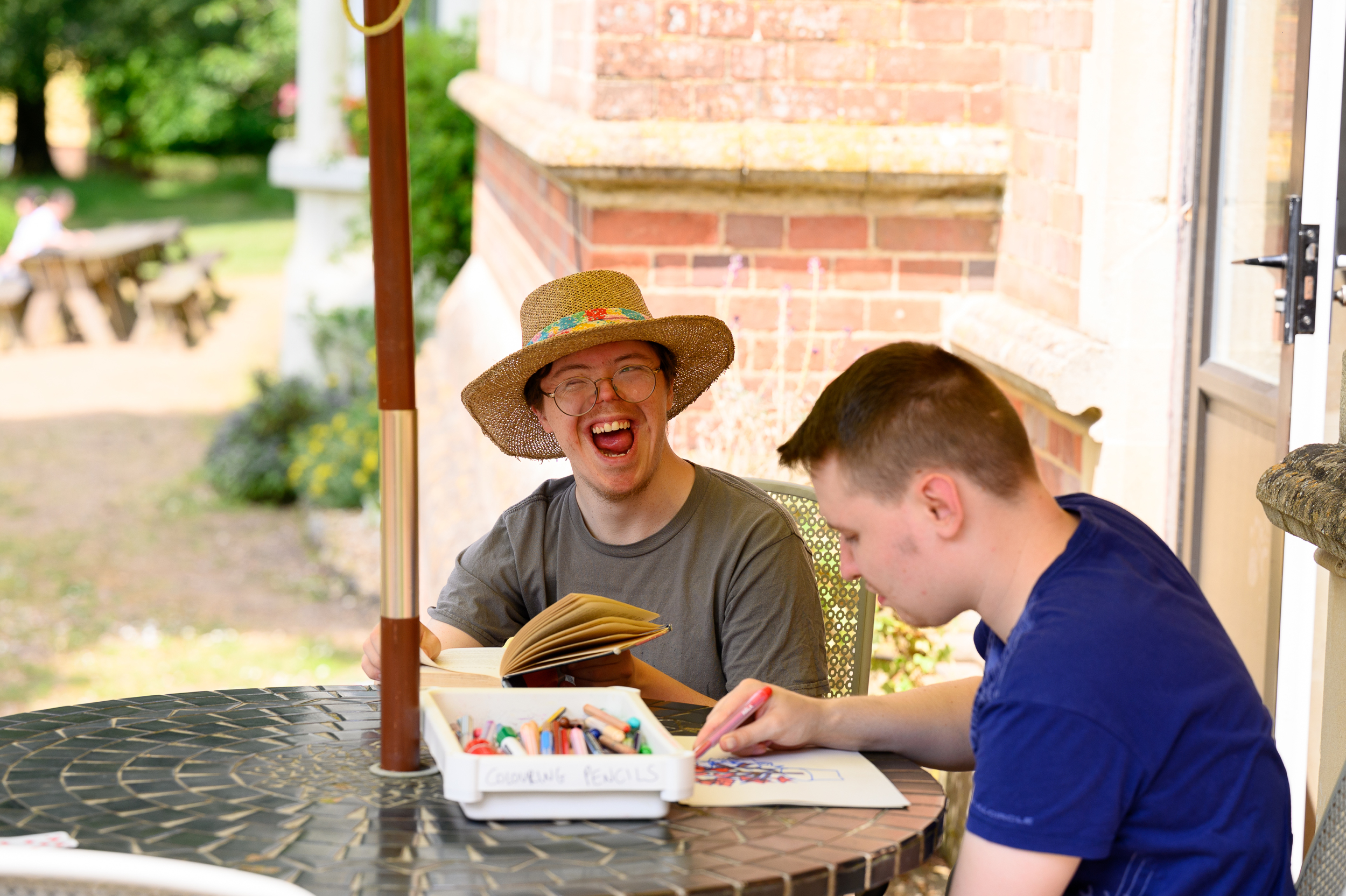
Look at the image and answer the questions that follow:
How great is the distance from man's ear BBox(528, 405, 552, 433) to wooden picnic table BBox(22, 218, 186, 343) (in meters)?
13.3

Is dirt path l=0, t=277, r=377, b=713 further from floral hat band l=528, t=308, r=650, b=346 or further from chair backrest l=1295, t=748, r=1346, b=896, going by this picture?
chair backrest l=1295, t=748, r=1346, b=896

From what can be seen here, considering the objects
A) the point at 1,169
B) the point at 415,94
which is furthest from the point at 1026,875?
the point at 1,169

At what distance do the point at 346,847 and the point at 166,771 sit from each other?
1.21ft

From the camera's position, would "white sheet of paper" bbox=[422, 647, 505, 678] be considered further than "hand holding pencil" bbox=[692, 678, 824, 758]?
Yes

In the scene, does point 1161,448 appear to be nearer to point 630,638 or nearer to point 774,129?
point 774,129

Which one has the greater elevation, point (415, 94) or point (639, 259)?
point (415, 94)

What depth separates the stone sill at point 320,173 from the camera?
1076cm

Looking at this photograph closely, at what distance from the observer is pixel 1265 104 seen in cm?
323

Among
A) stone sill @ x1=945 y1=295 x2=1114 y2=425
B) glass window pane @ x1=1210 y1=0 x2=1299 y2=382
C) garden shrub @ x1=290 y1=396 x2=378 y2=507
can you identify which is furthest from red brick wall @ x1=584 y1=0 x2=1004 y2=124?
garden shrub @ x1=290 y1=396 x2=378 y2=507

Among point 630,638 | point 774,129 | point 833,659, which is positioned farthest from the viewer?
point 774,129

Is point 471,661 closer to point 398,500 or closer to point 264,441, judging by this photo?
point 398,500

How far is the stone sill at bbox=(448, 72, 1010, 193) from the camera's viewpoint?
417 cm

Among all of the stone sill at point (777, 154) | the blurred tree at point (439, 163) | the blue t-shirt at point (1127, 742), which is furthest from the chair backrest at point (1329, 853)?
the blurred tree at point (439, 163)

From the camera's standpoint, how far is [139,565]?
8.12 m
